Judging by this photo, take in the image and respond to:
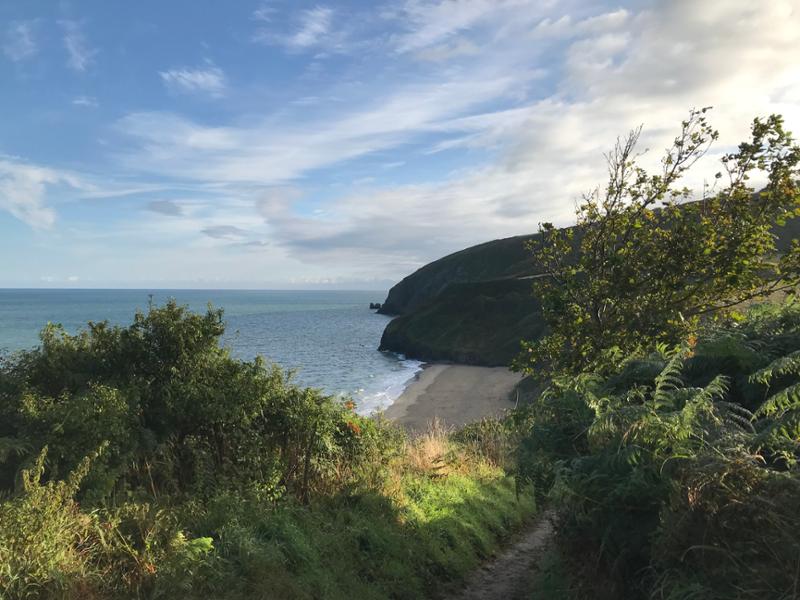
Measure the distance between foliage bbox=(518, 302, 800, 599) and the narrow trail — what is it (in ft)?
6.36

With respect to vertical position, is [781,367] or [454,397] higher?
[781,367]

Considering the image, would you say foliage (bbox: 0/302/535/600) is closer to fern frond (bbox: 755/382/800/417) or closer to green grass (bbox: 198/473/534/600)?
green grass (bbox: 198/473/534/600)

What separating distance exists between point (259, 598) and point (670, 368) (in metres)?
4.42

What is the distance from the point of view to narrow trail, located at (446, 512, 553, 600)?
721cm

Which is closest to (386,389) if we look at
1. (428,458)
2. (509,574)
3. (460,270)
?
(428,458)

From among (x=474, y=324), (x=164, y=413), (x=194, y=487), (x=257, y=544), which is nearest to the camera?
Result: (x=257, y=544)

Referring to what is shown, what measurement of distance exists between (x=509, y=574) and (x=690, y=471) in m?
5.39

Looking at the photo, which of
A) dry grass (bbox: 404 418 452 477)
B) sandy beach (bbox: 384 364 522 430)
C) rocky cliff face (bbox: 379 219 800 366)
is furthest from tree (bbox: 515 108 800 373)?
rocky cliff face (bbox: 379 219 800 366)

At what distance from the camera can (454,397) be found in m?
44.0

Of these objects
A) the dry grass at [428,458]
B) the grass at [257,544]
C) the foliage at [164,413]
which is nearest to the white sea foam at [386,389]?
the dry grass at [428,458]

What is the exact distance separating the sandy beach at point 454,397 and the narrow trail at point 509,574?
20.0 metres

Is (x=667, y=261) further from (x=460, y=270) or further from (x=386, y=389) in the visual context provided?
(x=460, y=270)

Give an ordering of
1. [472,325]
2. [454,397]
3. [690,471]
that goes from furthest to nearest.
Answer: [472,325] < [454,397] < [690,471]

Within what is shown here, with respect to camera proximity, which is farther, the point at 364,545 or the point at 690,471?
the point at 364,545
